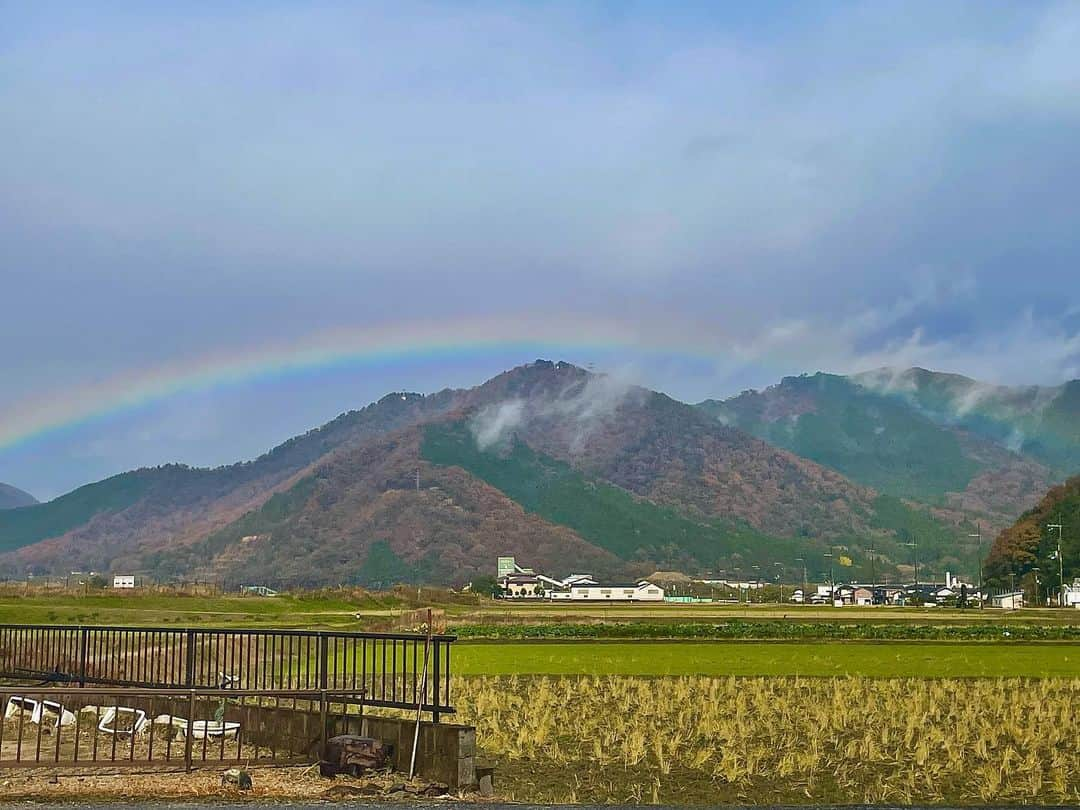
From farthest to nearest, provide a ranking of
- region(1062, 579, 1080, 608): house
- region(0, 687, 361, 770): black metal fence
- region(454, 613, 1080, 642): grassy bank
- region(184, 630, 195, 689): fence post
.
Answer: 1. region(1062, 579, 1080, 608): house
2. region(454, 613, 1080, 642): grassy bank
3. region(184, 630, 195, 689): fence post
4. region(0, 687, 361, 770): black metal fence

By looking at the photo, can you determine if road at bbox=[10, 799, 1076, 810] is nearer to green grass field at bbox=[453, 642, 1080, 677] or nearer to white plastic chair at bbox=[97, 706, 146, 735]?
white plastic chair at bbox=[97, 706, 146, 735]

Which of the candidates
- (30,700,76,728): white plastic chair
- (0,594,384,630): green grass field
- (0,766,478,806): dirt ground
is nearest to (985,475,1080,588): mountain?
(0,594,384,630): green grass field

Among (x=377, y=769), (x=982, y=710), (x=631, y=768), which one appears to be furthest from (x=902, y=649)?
(x=377, y=769)

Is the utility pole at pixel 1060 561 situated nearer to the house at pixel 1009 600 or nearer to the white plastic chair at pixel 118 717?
the house at pixel 1009 600

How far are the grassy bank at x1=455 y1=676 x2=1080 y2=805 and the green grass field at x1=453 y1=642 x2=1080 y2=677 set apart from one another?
732 cm

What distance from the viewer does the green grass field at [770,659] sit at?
37812mm

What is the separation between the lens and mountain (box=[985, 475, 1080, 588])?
143 metres

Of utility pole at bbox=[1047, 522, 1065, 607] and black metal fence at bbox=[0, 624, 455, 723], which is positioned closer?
black metal fence at bbox=[0, 624, 455, 723]

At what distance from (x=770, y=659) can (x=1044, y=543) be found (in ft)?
383

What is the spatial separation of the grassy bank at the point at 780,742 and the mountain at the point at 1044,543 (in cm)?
12151

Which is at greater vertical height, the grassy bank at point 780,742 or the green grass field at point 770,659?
the grassy bank at point 780,742

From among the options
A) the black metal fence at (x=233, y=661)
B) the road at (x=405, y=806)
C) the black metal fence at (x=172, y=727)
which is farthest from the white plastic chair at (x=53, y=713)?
the road at (x=405, y=806)

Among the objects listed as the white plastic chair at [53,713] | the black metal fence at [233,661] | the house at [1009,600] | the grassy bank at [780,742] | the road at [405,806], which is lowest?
the house at [1009,600]

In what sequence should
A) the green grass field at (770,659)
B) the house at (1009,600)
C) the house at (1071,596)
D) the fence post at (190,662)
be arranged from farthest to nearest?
the house at (1009,600) < the house at (1071,596) < the green grass field at (770,659) < the fence post at (190,662)
